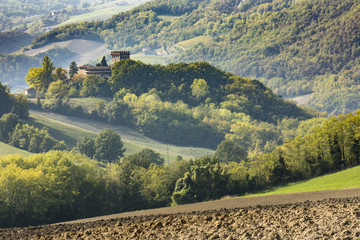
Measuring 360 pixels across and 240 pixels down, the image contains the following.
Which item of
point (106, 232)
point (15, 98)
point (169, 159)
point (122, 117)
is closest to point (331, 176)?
point (106, 232)

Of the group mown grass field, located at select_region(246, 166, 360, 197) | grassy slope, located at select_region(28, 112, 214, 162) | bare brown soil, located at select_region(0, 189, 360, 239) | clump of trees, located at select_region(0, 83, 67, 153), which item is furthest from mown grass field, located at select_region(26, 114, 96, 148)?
bare brown soil, located at select_region(0, 189, 360, 239)

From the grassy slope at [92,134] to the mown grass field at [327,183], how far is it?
84869 mm

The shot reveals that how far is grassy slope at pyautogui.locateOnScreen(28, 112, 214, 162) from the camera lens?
14636 centimetres

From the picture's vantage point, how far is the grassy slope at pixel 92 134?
480 feet

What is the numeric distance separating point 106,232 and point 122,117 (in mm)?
141664

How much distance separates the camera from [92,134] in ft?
501

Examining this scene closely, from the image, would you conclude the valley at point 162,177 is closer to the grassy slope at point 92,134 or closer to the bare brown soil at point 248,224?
the bare brown soil at point 248,224

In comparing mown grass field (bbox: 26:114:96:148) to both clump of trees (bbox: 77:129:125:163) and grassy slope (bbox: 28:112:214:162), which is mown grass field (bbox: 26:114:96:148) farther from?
clump of trees (bbox: 77:129:125:163)

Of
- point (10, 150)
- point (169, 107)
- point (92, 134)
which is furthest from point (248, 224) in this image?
point (169, 107)

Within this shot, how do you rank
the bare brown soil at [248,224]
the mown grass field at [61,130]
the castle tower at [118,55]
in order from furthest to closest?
the castle tower at [118,55] < the mown grass field at [61,130] < the bare brown soil at [248,224]

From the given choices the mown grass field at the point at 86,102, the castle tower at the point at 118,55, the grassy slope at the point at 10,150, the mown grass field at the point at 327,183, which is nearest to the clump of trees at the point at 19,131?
the grassy slope at the point at 10,150

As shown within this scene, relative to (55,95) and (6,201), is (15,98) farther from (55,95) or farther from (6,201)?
(6,201)

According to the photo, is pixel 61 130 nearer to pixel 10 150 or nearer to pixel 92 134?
pixel 92 134

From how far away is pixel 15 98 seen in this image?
153 meters
